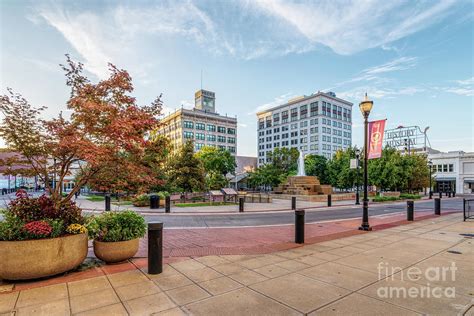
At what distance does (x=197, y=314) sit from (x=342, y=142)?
4935 inches

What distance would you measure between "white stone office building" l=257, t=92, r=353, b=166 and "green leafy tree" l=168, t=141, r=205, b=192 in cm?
7488

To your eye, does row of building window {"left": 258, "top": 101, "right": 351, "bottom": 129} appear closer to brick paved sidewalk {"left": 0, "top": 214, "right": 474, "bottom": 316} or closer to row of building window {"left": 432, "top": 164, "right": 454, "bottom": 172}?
row of building window {"left": 432, "top": 164, "right": 454, "bottom": 172}

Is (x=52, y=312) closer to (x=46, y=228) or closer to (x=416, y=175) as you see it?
(x=46, y=228)

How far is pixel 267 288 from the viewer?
17.8 ft

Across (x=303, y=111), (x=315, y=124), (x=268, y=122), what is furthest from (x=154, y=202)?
(x=268, y=122)

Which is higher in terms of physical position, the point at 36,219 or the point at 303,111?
the point at 303,111

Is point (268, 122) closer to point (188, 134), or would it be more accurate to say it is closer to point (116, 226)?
point (188, 134)

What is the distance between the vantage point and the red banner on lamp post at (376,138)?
46.5 feet

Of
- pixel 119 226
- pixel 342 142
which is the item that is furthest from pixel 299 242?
pixel 342 142

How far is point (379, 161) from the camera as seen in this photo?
1654 inches

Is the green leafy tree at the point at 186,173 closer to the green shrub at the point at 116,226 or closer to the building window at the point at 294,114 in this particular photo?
the green shrub at the point at 116,226

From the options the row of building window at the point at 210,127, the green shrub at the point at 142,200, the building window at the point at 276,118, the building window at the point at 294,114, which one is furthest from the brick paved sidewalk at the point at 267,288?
the building window at the point at 276,118

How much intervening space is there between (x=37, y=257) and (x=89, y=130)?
10.00ft

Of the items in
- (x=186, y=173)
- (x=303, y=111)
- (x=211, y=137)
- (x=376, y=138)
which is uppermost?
(x=303, y=111)
